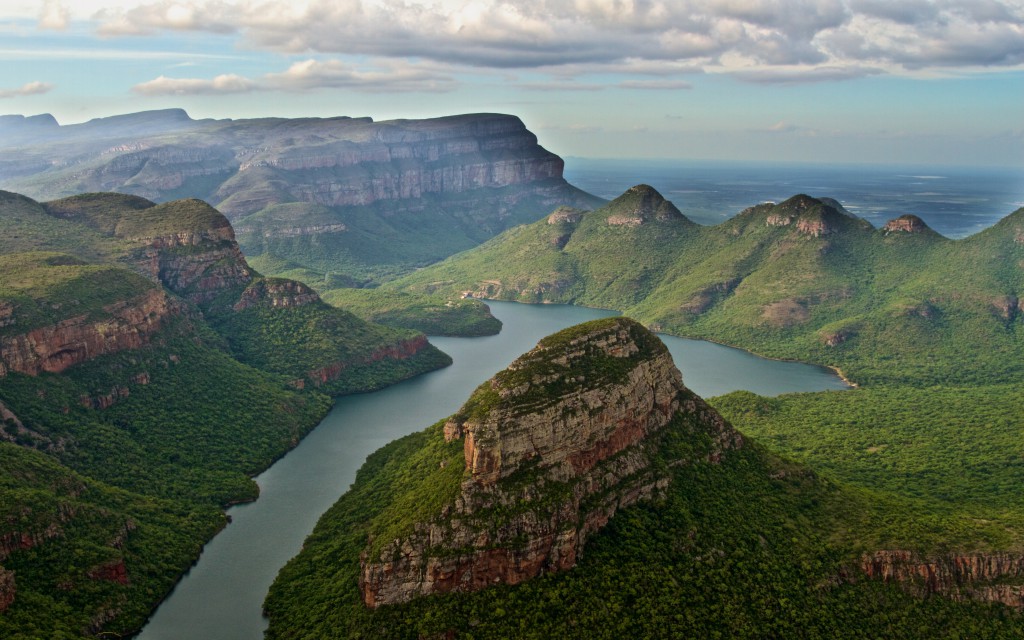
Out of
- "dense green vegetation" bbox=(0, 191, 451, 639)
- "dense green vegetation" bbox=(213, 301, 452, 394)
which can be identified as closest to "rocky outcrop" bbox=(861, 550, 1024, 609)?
"dense green vegetation" bbox=(0, 191, 451, 639)

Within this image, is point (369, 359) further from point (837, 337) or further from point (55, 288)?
point (837, 337)

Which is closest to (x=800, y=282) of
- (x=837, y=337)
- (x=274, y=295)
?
(x=837, y=337)

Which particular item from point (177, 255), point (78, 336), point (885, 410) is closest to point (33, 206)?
point (177, 255)

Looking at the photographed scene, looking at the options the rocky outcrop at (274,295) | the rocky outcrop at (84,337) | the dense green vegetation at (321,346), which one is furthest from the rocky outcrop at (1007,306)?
the rocky outcrop at (84,337)

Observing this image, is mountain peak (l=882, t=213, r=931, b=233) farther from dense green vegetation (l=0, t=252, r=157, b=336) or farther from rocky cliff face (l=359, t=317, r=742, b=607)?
dense green vegetation (l=0, t=252, r=157, b=336)

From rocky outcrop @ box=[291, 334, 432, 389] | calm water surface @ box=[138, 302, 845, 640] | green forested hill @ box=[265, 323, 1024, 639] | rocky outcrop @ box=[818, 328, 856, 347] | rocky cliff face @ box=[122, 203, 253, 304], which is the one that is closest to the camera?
green forested hill @ box=[265, 323, 1024, 639]

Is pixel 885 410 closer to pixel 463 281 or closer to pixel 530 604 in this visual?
pixel 530 604
